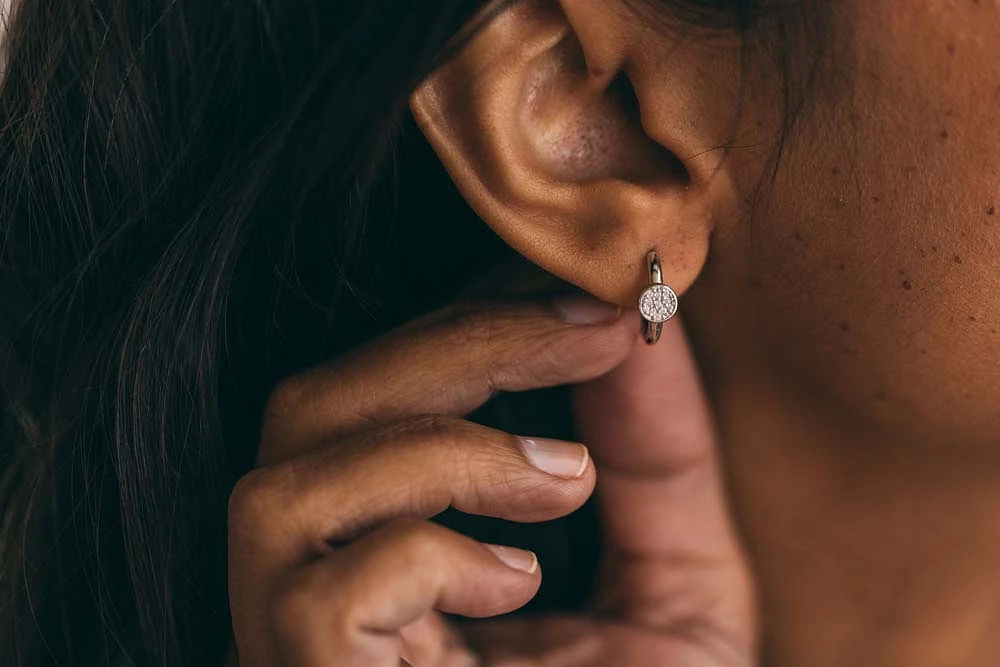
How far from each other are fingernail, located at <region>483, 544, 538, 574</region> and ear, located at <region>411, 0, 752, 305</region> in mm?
212

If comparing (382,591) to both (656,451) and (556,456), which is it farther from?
(656,451)

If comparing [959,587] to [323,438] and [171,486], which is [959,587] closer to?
[323,438]

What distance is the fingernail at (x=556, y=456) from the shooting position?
2.74 ft

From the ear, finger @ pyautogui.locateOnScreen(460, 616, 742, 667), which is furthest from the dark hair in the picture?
finger @ pyautogui.locateOnScreen(460, 616, 742, 667)

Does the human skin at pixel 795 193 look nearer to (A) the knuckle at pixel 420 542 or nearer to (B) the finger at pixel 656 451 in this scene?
(B) the finger at pixel 656 451

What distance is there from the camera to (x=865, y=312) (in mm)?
824

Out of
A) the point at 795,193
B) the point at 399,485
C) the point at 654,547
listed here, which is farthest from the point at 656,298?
the point at 654,547

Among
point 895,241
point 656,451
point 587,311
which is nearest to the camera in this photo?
point 895,241

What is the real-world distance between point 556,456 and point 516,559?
0.29 feet

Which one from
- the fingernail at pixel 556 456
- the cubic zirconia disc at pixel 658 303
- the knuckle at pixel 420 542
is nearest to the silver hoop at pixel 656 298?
the cubic zirconia disc at pixel 658 303

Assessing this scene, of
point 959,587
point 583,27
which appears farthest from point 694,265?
point 959,587

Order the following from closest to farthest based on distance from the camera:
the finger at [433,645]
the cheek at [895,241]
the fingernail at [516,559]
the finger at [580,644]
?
1. the cheek at [895,241]
2. the fingernail at [516,559]
3. the finger at [433,645]
4. the finger at [580,644]

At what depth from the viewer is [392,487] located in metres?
0.82

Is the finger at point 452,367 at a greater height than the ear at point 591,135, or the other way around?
the ear at point 591,135
